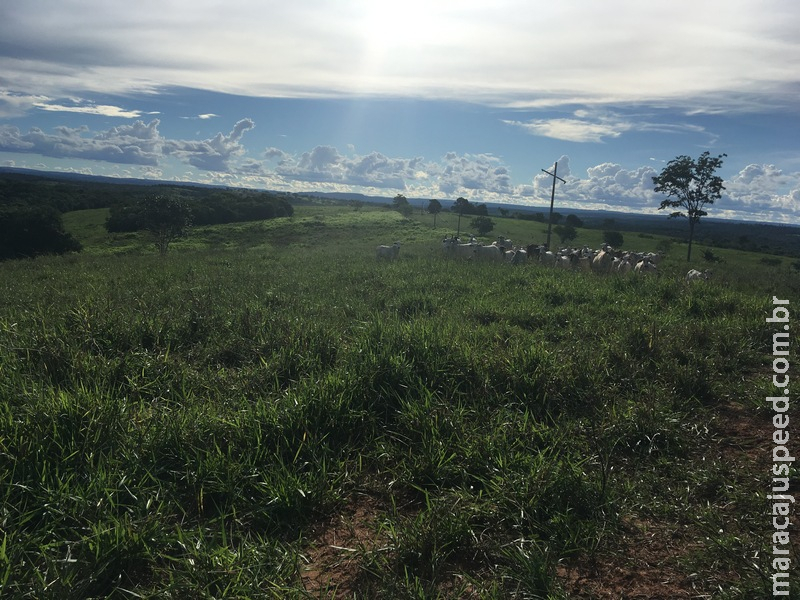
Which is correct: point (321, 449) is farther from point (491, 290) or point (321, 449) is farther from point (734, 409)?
point (491, 290)

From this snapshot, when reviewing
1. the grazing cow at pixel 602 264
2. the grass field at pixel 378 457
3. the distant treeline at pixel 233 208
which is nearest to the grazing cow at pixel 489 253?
the grazing cow at pixel 602 264

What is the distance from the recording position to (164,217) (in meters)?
45.5

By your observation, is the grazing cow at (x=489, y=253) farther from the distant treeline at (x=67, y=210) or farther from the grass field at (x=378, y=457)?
the distant treeline at (x=67, y=210)

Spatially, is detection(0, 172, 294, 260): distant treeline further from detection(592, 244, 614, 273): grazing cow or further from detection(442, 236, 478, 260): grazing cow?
detection(592, 244, 614, 273): grazing cow

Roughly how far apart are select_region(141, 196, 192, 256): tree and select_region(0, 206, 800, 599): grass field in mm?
42444

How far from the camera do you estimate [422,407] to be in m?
4.52

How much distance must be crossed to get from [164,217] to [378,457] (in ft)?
157

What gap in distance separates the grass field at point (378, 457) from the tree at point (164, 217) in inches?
1671

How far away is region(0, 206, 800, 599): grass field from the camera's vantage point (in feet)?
9.26

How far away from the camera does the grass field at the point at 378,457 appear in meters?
2.82

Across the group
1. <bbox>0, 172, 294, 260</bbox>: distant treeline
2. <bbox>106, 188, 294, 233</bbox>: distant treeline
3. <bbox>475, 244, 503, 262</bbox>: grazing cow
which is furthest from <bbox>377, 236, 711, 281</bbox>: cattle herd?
<bbox>106, 188, 294, 233</bbox>: distant treeline

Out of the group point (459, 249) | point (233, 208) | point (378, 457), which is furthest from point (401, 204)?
point (378, 457)

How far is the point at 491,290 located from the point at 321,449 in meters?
6.93

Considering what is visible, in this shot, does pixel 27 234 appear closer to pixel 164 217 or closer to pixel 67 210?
pixel 164 217
